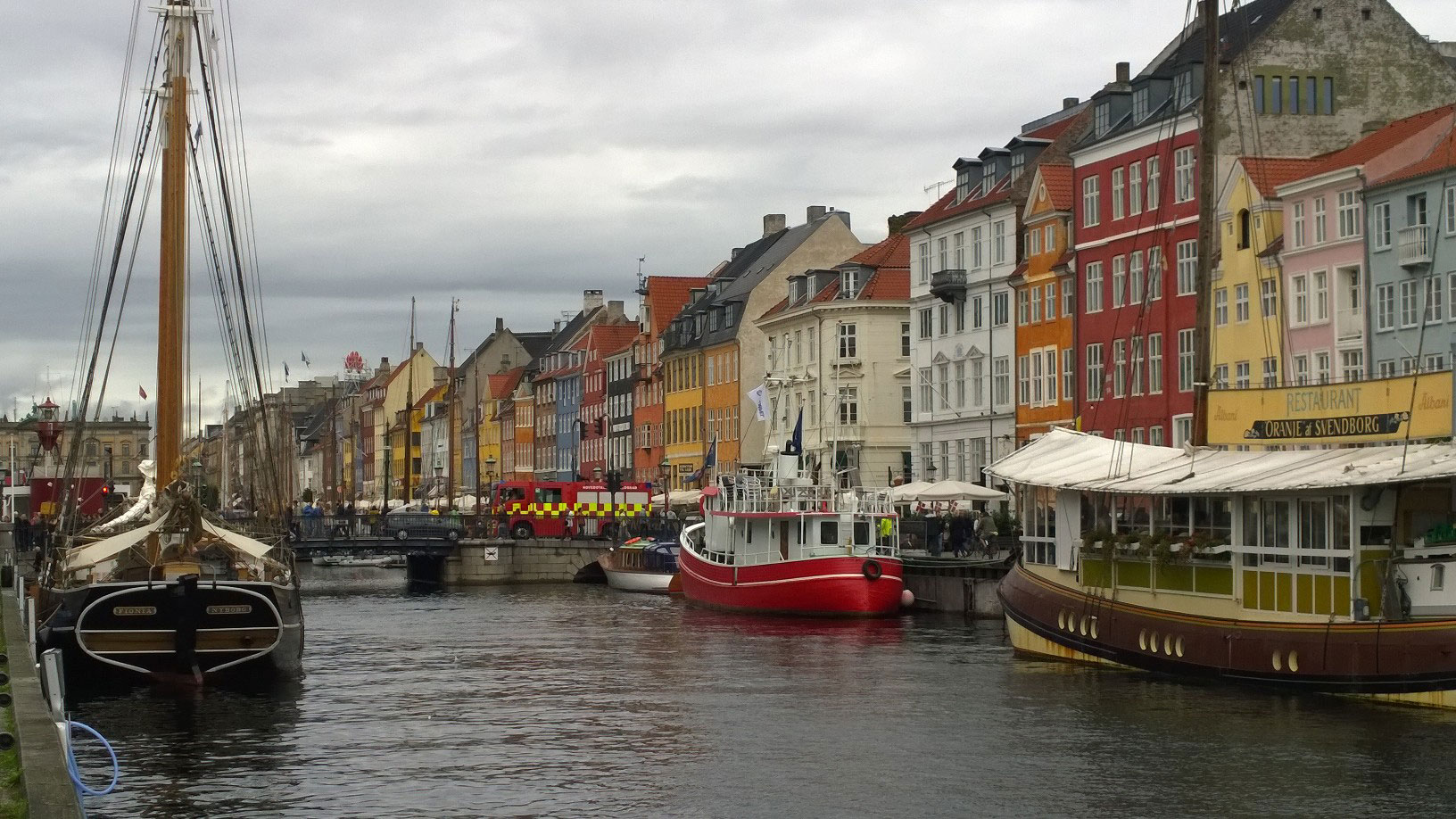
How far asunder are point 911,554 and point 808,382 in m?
33.9

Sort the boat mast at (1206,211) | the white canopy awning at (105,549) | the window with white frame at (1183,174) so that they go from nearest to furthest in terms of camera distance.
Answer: the white canopy awning at (105,549) < the boat mast at (1206,211) < the window with white frame at (1183,174)

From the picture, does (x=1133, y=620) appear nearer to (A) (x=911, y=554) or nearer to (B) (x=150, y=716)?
(B) (x=150, y=716)

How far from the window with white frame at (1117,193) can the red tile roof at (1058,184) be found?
4.05 meters

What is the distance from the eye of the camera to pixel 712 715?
108 ft

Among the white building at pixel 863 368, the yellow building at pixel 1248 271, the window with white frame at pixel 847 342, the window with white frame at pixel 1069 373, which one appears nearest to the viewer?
the yellow building at pixel 1248 271

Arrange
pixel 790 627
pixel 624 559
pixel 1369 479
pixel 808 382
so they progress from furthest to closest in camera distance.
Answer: pixel 808 382 < pixel 624 559 < pixel 790 627 < pixel 1369 479

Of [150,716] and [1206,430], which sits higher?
[1206,430]

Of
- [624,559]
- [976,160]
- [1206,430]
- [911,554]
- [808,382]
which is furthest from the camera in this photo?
[808,382]

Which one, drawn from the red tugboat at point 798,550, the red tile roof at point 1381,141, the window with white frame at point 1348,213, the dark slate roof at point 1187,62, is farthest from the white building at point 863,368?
the window with white frame at point 1348,213

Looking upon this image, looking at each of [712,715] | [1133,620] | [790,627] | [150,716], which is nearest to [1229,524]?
[1133,620]

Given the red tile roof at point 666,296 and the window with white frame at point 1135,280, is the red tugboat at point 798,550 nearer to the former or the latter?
the window with white frame at point 1135,280

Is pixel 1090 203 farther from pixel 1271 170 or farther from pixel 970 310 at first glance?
pixel 970 310

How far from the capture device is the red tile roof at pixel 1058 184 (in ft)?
248

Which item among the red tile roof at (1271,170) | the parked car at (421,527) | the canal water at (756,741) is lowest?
the canal water at (756,741)
